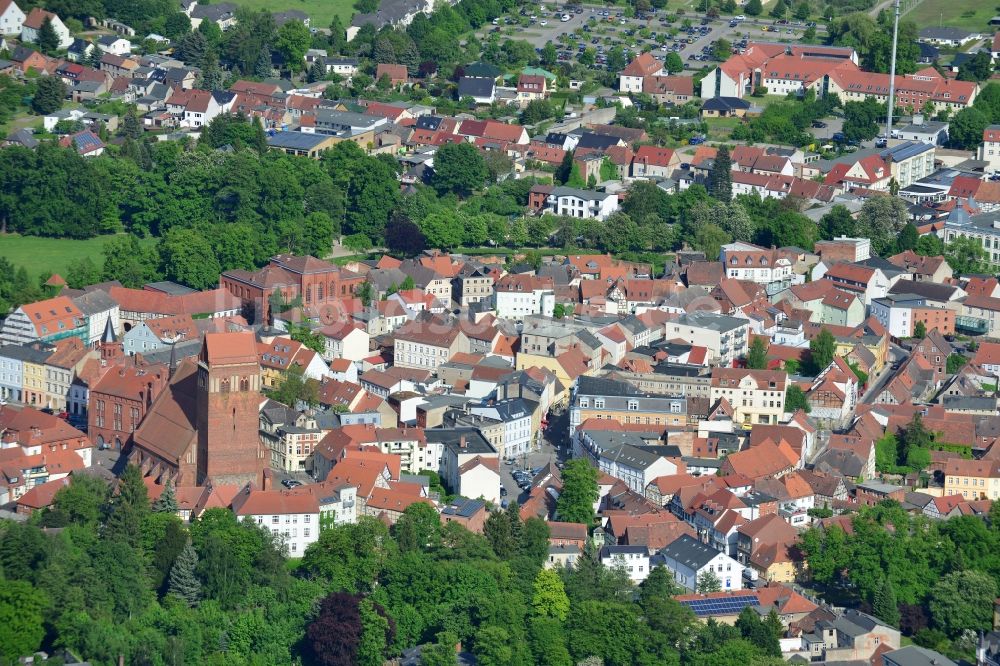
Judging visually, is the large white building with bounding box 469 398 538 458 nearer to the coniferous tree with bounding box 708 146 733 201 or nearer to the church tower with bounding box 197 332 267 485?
the church tower with bounding box 197 332 267 485

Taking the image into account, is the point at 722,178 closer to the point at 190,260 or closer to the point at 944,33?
the point at 190,260

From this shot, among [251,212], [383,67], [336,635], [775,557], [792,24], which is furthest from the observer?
[792,24]

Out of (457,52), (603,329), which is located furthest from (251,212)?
(457,52)

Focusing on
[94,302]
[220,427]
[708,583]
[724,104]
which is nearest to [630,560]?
[708,583]

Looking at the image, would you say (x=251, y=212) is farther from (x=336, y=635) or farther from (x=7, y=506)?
(x=336, y=635)

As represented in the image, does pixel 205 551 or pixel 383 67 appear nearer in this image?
pixel 205 551

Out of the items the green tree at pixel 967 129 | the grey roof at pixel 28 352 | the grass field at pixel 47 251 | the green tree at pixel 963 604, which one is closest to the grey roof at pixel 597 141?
the green tree at pixel 967 129

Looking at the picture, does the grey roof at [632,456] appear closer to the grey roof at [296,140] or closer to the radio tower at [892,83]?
the grey roof at [296,140]
